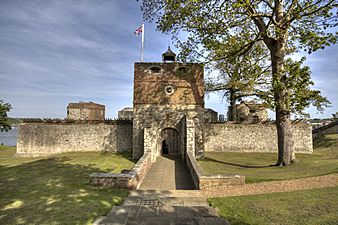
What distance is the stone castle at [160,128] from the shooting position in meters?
17.9

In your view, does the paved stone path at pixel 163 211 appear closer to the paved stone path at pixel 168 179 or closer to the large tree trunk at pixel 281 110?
the paved stone path at pixel 168 179

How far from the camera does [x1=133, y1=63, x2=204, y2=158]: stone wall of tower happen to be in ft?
59.4

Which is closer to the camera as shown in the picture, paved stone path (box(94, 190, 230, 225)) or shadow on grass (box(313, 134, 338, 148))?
paved stone path (box(94, 190, 230, 225))

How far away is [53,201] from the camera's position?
6.46 metres

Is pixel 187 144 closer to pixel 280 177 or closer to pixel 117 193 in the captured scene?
pixel 280 177

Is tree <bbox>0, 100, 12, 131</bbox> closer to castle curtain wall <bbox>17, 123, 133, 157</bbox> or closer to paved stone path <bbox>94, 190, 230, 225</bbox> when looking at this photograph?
castle curtain wall <bbox>17, 123, 133, 157</bbox>

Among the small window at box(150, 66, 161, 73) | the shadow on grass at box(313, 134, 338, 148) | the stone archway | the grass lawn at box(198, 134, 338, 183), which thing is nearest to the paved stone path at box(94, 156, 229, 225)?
the grass lawn at box(198, 134, 338, 183)

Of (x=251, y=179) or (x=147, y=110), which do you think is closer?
(x=251, y=179)

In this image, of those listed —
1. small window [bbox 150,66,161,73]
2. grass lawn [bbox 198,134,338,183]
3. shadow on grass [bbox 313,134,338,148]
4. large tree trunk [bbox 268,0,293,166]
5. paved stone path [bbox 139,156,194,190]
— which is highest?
small window [bbox 150,66,161,73]

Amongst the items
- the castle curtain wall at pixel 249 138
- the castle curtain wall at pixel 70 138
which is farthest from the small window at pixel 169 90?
the castle curtain wall at pixel 249 138

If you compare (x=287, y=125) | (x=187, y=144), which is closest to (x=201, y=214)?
(x=287, y=125)

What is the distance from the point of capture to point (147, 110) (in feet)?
59.9

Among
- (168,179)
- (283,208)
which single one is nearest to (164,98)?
(168,179)

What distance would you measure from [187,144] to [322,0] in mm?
11523
